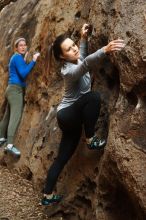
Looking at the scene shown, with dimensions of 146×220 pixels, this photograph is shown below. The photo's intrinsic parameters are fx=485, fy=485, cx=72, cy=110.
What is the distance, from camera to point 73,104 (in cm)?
577

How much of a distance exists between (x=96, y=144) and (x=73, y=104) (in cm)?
55

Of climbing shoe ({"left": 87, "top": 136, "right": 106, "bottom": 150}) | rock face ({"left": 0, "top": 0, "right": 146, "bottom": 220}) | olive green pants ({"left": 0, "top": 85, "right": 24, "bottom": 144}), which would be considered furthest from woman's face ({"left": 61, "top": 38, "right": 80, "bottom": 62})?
olive green pants ({"left": 0, "top": 85, "right": 24, "bottom": 144})

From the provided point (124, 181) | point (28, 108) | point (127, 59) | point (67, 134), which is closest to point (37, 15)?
point (28, 108)

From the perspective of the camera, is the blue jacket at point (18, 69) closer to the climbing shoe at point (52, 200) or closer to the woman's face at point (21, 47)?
the woman's face at point (21, 47)

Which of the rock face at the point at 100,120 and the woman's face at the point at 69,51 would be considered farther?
the woman's face at the point at 69,51

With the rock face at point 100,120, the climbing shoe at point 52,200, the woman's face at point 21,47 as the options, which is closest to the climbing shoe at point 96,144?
the rock face at point 100,120

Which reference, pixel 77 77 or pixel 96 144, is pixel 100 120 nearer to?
pixel 96 144

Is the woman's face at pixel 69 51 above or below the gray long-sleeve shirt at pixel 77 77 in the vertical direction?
above

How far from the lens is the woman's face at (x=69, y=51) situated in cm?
561

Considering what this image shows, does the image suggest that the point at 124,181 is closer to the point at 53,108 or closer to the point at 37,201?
the point at 37,201

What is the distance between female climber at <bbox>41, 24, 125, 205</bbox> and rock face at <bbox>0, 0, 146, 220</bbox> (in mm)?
230

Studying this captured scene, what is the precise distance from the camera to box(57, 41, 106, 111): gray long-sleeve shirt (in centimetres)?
529

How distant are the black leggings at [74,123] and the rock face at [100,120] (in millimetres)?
218

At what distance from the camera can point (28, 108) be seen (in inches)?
337
